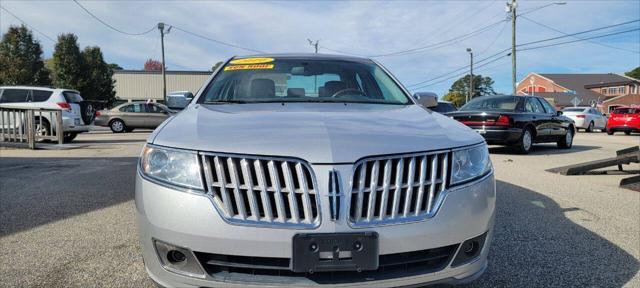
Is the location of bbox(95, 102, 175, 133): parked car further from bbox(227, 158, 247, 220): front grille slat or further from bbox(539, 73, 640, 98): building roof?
bbox(539, 73, 640, 98): building roof

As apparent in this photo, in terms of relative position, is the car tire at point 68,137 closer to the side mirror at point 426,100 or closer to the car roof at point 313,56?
the car roof at point 313,56

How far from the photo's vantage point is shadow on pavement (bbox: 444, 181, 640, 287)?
2914mm

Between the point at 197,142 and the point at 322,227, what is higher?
the point at 197,142

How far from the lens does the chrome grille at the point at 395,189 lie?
6.30ft

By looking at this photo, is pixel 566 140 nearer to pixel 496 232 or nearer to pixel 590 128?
pixel 496 232

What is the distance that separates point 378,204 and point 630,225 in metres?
3.56

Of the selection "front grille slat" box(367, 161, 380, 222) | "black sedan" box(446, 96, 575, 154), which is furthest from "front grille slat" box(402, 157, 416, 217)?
"black sedan" box(446, 96, 575, 154)

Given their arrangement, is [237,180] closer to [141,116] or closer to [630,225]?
[630,225]

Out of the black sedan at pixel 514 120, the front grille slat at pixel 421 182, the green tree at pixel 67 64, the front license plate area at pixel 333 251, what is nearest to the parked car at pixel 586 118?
the black sedan at pixel 514 120

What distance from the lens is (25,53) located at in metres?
41.8

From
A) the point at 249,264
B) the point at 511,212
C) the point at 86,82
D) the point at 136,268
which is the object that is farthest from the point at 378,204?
the point at 86,82

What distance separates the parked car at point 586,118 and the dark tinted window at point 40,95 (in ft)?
80.7

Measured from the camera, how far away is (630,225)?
168 inches

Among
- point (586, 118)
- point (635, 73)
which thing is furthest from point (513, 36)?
point (635, 73)
